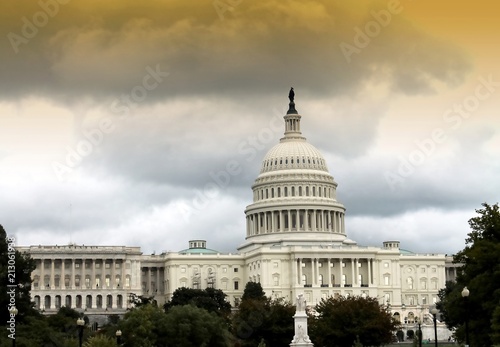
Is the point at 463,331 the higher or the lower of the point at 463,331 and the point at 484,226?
the lower

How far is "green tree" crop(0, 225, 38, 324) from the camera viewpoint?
341 ft

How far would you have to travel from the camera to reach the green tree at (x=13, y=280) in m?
104

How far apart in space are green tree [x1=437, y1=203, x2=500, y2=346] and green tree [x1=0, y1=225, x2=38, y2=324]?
32.6 m

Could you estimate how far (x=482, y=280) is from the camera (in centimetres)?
9688

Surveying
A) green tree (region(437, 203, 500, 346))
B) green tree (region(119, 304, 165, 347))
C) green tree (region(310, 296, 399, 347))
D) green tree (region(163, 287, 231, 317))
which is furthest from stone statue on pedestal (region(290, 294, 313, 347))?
green tree (region(163, 287, 231, 317))

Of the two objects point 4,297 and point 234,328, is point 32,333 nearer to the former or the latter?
point 4,297

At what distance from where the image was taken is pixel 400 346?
486ft

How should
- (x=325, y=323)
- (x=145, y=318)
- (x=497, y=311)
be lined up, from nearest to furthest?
(x=497, y=311) < (x=145, y=318) < (x=325, y=323)

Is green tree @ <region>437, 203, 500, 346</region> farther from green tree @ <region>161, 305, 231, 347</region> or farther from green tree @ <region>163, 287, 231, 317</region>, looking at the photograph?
green tree @ <region>163, 287, 231, 317</region>

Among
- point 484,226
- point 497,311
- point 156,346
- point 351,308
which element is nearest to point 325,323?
point 351,308

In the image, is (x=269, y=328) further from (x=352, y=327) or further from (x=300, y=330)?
(x=300, y=330)

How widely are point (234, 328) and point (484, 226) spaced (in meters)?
43.8

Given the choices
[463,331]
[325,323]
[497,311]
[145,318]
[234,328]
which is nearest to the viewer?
[497,311]

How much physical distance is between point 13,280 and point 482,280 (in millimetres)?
34713
